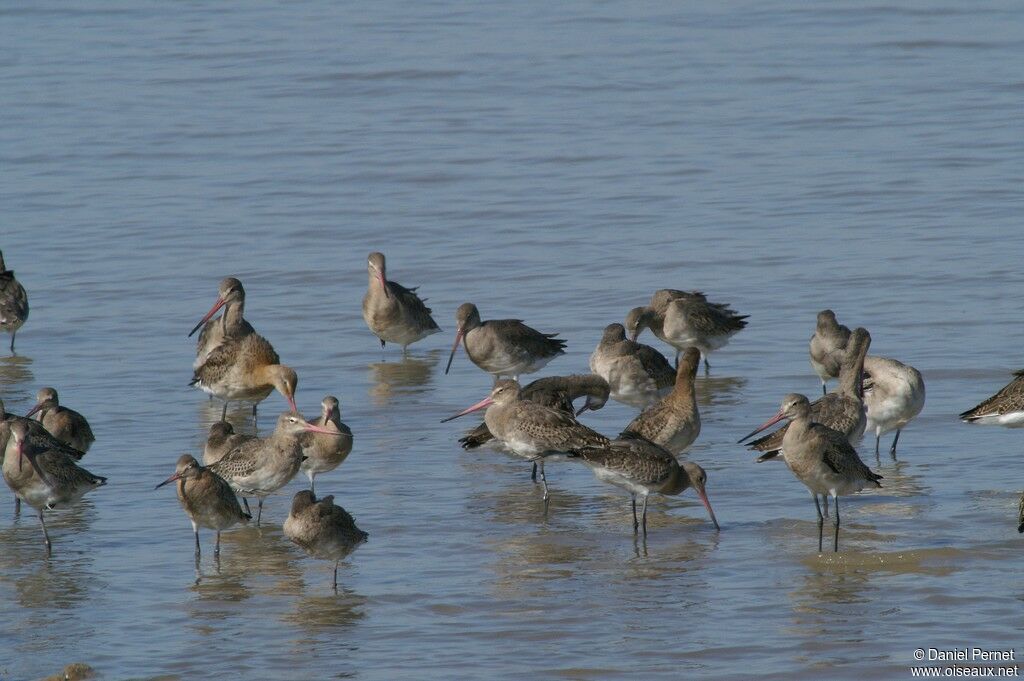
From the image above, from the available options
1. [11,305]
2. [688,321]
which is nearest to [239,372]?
[11,305]

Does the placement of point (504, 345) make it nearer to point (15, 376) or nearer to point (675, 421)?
point (675, 421)

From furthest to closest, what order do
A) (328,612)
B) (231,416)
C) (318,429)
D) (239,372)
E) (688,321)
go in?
1. (688,321)
2. (231,416)
3. (239,372)
4. (318,429)
5. (328,612)

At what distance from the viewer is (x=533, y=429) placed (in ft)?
35.9

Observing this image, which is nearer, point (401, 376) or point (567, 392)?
point (567, 392)

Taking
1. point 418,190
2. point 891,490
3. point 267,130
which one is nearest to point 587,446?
point 891,490

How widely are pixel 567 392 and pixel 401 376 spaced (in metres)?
2.53

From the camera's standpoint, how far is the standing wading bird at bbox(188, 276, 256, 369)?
14.3 m

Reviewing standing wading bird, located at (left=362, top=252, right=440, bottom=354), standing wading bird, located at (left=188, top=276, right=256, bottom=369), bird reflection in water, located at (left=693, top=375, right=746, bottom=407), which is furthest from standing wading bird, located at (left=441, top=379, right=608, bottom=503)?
standing wading bird, located at (left=362, top=252, right=440, bottom=354)

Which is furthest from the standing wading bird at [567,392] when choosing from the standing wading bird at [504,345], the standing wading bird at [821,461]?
the standing wading bird at [821,461]

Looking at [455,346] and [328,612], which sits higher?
[455,346]

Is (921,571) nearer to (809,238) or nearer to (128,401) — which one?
(128,401)

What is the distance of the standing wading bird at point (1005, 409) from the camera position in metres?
11.6

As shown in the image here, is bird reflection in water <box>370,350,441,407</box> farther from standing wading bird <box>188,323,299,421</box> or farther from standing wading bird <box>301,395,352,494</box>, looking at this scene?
standing wading bird <box>301,395,352,494</box>

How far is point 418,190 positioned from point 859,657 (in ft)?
45.2
